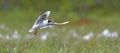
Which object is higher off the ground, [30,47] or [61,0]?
[61,0]

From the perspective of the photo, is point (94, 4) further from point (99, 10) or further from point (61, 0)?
point (61, 0)

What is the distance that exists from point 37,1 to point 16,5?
16.7m

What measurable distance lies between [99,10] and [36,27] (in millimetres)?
48113

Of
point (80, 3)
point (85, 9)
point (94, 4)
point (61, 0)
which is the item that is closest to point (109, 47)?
point (61, 0)

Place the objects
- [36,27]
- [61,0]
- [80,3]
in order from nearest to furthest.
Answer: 1. [36,27]
2. [61,0]
3. [80,3]

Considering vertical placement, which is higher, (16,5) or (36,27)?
(16,5)

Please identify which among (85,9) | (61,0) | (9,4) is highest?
(9,4)

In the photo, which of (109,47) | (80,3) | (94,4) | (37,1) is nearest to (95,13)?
(80,3)

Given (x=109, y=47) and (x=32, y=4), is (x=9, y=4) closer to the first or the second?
(x=32, y=4)

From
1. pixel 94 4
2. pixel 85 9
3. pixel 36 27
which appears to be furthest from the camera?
pixel 94 4

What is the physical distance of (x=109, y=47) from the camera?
723 centimetres

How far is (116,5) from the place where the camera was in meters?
55.4

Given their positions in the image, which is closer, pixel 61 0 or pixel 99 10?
pixel 61 0

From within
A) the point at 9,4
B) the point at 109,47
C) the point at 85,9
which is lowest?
the point at 109,47
